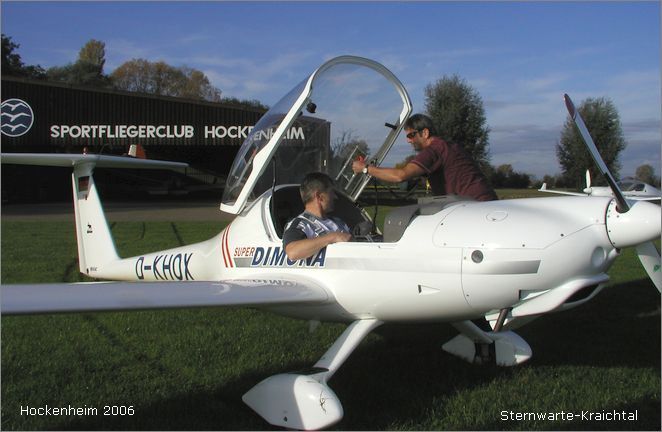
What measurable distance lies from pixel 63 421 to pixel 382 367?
2.60 metres

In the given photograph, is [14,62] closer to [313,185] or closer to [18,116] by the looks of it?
[18,116]

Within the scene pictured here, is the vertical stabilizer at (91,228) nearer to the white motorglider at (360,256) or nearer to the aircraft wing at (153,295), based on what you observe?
the white motorglider at (360,256)

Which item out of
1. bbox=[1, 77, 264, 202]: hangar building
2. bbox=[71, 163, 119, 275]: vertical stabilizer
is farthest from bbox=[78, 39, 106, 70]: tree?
bbox=[71, 163, 119, 275]: vertical stabilizer

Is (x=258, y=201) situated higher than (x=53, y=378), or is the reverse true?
(x=258, y=201)

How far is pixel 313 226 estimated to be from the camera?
15.2 feet

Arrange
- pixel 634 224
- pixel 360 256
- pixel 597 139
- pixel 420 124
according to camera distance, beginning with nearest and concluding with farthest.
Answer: pixel 634 224, pixel 360 256, pixel 420 124, pixel 597 139

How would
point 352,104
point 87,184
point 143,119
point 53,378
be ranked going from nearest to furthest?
point 53,378
point 352,104
point 87,184
point 143,119

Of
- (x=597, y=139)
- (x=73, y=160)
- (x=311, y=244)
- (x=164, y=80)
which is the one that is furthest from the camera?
(x=164, y=80)

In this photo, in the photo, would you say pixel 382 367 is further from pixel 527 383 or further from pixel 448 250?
pixel 448 250

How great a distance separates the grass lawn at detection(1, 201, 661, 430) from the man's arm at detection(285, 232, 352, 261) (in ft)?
3.79

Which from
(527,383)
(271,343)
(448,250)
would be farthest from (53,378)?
(527,383)

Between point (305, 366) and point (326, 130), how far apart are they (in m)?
2.10

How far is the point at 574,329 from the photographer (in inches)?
263

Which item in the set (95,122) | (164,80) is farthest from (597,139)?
(164,80)
